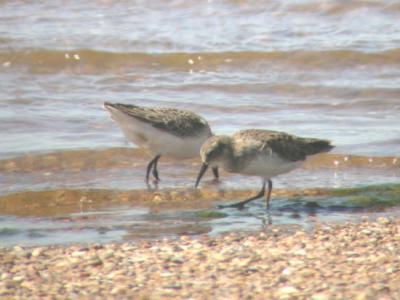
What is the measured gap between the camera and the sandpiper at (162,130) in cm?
941

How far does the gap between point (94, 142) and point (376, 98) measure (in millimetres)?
3826

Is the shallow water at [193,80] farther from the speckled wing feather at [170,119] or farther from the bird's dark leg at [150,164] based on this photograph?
the speckled wing feather at [170,119]

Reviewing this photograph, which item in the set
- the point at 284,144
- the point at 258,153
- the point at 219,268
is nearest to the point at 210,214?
the point at 258,153

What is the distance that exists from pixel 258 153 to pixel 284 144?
0.24 metres

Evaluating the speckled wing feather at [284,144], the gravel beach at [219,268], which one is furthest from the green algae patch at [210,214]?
the gravel beach at [219,268]

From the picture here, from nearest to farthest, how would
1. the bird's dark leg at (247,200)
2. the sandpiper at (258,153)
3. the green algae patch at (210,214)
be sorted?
1. the green algae patch at (210,214)
2. the sandpiper at (258,153)
3. the bird's dark leg at (247,200)

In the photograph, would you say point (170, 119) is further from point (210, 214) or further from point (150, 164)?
point (210, 214)

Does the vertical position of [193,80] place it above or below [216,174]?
above

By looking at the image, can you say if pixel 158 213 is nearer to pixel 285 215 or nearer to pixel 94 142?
pixel 285 215

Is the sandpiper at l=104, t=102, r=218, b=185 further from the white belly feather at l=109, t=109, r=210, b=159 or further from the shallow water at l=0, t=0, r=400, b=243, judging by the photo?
the shallow water at l=0, t=0, r=400, b=243

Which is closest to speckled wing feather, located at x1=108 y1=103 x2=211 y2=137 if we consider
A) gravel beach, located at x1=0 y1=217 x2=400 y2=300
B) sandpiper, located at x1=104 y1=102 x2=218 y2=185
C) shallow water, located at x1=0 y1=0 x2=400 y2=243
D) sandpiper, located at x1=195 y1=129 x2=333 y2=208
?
sandpiper, located at x1=104 y1=102 x2=218 y2=185

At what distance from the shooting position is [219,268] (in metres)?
6.68

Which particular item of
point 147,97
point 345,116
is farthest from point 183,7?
point 345,116

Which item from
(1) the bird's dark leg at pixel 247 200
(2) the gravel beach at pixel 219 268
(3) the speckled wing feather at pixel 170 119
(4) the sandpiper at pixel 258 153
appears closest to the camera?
(2) the gravel beach at pixel 219 268
